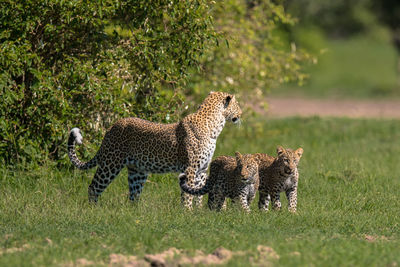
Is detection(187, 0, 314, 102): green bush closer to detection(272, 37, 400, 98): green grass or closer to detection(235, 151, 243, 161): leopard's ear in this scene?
detection(235, 151, 243, 161): leopard's ear

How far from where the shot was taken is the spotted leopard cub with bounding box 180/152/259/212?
898cm

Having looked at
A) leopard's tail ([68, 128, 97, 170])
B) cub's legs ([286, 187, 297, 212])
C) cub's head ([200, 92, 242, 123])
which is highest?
cub's head ([200, 92, 242, 123])

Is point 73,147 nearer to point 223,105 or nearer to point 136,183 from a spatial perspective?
point 136,183

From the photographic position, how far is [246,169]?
9.00m

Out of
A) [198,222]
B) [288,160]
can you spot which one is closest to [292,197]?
[288,160]

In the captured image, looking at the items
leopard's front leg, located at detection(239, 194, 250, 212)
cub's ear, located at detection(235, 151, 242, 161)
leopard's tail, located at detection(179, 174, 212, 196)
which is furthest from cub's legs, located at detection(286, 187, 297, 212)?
leopard's tail, located at detection(179, 174, 212, 196)

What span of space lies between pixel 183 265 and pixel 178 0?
5.35 m

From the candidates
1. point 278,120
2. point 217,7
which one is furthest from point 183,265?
point 278,120

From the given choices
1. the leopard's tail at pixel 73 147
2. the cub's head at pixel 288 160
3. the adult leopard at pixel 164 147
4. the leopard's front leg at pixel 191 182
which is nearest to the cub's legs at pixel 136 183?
the adult leopard at pixel 164 147

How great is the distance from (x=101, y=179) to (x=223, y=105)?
1877 millimetres

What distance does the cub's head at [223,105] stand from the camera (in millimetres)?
9641

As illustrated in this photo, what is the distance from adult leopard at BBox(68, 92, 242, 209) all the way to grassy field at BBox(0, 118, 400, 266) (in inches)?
14.9

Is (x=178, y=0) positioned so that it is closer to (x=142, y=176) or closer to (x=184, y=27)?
(x=184, y=27)

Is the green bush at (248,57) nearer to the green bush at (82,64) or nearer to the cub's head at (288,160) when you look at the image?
the green bush at (82,64)
